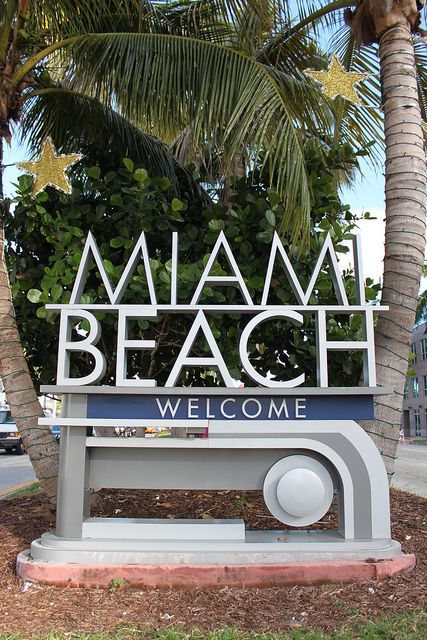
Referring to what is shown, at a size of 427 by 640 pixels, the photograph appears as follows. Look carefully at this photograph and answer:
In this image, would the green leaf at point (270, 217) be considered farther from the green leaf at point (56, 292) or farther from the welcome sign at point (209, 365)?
the green leaf at point (56, 292)

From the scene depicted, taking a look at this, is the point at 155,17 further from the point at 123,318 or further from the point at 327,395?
the point at 327,395

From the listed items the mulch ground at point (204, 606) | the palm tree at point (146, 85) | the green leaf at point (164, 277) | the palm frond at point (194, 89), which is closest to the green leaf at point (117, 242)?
the green leaf at point (164, 277)

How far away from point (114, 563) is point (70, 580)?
35 centimetres

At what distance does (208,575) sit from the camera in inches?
185

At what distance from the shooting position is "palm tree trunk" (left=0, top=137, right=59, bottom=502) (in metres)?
6.22

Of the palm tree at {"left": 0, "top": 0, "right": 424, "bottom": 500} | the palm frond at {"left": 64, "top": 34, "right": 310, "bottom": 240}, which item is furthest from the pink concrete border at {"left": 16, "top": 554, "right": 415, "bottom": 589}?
the palm frond at {"left": 64, "top": 34, "right": 310, "bottom": 240}

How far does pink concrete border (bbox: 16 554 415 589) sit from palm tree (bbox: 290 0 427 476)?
1.51 meters

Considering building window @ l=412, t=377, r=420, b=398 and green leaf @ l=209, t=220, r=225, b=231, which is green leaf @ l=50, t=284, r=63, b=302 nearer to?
green leaf @ l=209, t=220, r=225, b=231

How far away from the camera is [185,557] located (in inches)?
189

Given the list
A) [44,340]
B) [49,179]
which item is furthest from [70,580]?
[49,179]

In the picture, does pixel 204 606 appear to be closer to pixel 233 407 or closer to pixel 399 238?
pixel 233 407

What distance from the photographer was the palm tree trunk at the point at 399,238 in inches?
236

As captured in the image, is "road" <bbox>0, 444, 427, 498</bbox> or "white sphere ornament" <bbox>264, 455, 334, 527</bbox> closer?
"white sphere ornament" <bbox>264, 455, 334, 527</bbox>

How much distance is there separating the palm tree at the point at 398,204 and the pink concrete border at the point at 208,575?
1.51m
